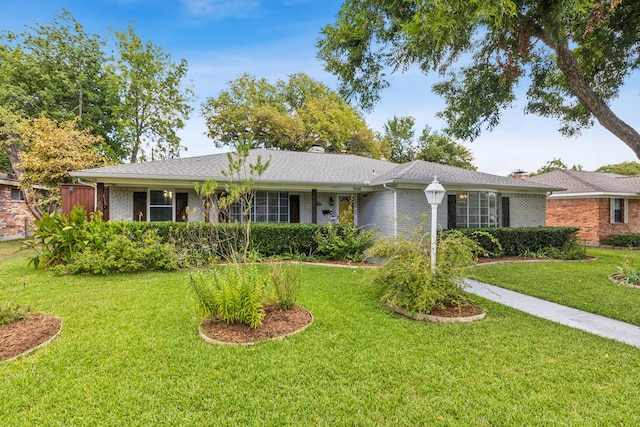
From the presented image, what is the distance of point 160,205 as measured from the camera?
11.2m

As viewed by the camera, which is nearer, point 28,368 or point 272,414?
point 272,414

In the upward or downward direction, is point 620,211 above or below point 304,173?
below

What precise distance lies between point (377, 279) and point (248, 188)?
2849 mm

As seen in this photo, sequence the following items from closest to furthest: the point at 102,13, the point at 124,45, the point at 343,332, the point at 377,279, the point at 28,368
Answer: the point at 28,368 → the point at 343,332 → the point at 377,279 → the point at 102,13 → the point at 124,45

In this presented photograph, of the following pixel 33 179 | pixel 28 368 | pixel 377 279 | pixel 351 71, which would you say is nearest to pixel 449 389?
pixel 377 279

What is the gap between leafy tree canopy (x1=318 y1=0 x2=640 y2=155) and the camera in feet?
20.0

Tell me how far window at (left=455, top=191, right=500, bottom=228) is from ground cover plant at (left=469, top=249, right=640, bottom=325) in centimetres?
287

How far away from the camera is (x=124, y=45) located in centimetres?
2177

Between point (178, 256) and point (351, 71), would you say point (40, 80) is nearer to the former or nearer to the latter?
point (178, 256)

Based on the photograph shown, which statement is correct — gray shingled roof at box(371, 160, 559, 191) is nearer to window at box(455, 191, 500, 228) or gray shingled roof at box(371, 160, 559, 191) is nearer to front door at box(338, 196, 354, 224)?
window at box(455, 191, 500, 228)

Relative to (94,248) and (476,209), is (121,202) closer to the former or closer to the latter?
(94,248)

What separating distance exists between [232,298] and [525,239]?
11297mm

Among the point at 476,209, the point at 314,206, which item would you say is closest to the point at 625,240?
the point at 476,209

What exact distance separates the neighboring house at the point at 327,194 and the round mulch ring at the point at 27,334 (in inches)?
220
